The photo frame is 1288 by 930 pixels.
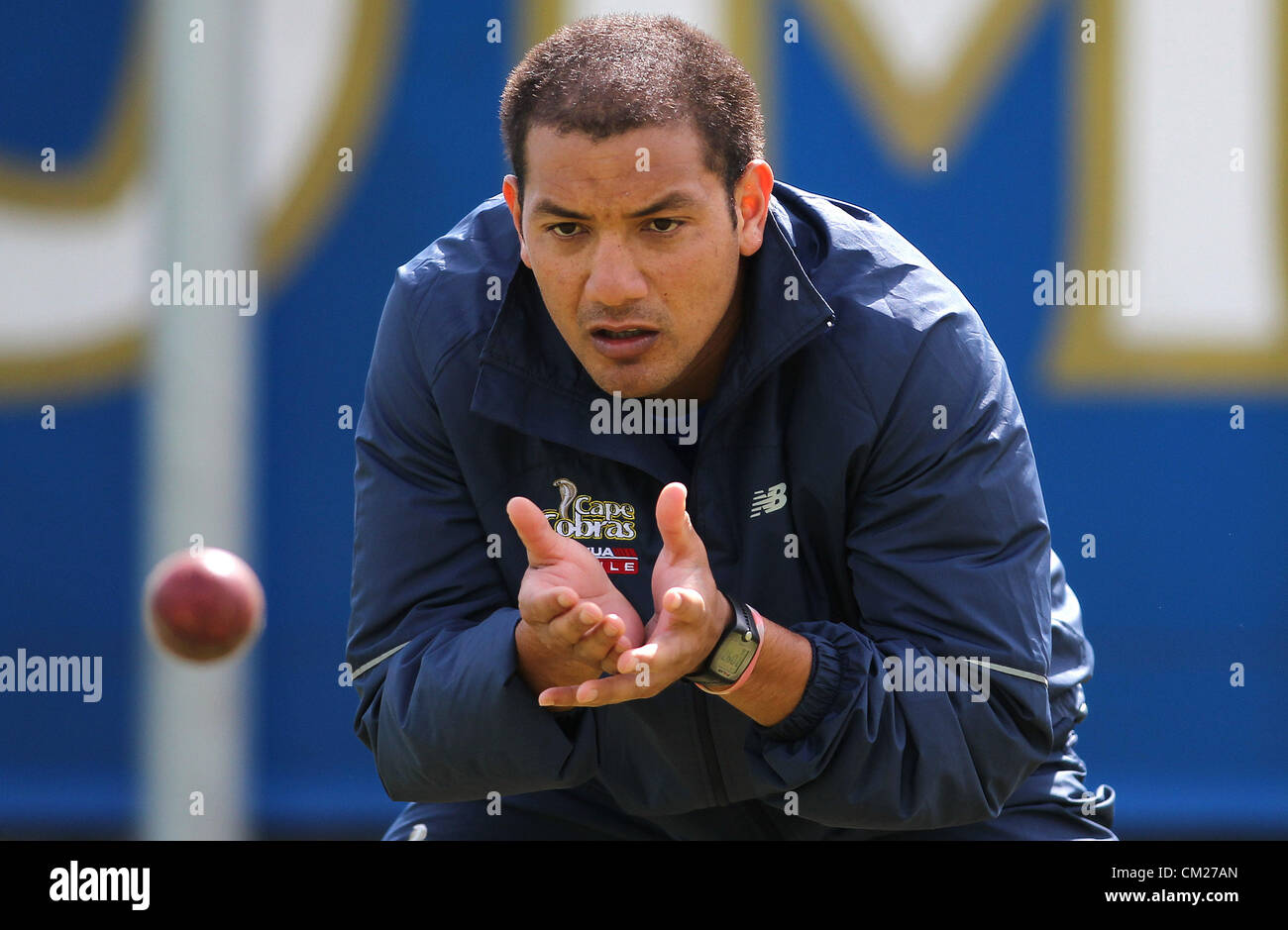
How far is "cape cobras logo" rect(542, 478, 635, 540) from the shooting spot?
2936 millimetres

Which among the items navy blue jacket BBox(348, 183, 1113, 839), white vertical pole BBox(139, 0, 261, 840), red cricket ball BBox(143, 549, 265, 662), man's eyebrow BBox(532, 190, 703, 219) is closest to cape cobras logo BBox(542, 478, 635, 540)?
navy blue jacket BBox(348, 183, 1113, 839)

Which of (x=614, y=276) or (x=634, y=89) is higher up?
(x=634, y=89)

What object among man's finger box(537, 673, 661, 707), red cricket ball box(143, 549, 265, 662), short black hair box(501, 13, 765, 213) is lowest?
man's finger box(537, 673, 661, 707)

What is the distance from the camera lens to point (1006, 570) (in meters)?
2.79

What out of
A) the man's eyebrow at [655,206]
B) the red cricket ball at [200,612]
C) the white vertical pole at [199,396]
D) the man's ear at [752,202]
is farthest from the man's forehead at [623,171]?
the white vertical pole at [199,396]

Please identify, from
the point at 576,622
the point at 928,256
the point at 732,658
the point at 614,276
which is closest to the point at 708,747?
the point at 732,658

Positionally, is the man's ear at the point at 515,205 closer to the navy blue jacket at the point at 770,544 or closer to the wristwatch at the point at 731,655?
the navy blue jacket at the point at 770,544

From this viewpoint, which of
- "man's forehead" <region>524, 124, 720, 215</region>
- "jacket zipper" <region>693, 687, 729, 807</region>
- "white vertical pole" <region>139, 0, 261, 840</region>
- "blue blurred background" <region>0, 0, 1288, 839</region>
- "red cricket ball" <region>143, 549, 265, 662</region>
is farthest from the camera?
"blue blurred background" <region>0, 0, 1288, 839</region>

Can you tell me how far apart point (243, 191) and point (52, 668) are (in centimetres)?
151

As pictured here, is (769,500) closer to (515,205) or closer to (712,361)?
(712,361)

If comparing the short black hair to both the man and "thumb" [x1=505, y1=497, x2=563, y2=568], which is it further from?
"thumb" [x1=505, y1=497, x2=563, y2=568]

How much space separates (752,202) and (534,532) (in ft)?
2.34

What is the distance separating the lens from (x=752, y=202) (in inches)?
114

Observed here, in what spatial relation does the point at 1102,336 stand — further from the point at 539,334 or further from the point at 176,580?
the point at 176,580
